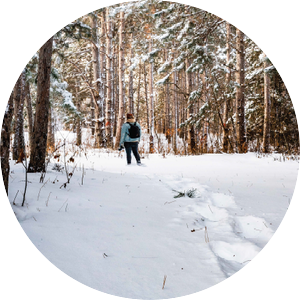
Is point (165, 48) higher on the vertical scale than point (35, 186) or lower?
higher

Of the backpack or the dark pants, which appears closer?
the dark pants

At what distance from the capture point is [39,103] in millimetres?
3139

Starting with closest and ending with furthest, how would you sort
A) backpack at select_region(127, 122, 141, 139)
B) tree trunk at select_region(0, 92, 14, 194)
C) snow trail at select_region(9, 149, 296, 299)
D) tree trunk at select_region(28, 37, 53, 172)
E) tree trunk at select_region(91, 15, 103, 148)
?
snow trail at select_region(9, 149, 296, 299), tree trunk at select_region(0, 92, 14, 194), tree trunk at select_region(28, 37, 53, 172), backpack at select_region(127, 122, 141, 139), tree trunk at select_region(91, 15, 103, 148)

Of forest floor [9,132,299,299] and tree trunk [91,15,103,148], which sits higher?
tree trunk [91,15,103,148]

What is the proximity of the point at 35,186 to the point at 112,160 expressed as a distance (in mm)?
1348

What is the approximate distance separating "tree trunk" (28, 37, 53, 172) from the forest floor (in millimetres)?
346

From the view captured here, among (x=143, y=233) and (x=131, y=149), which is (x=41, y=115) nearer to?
(x=131, y=149)

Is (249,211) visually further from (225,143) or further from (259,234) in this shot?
(225,143)

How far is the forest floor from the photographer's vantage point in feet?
4.18

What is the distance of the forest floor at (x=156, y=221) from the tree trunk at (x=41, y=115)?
346mm

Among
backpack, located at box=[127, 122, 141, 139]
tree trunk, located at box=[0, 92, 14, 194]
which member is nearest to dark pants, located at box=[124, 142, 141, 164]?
backpack, located at box=[127, 122, 141, 139]

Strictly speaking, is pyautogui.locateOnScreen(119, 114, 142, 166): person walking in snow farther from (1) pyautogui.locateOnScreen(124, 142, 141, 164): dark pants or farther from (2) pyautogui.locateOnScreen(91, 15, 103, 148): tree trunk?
(2) pyautogui.locateOnScreen(91, 15, 103, 148): tree trunk

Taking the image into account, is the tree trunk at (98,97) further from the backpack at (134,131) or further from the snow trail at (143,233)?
the snow trail at (143,233)

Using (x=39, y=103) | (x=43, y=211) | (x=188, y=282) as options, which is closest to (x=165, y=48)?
(x=39, y=103)
